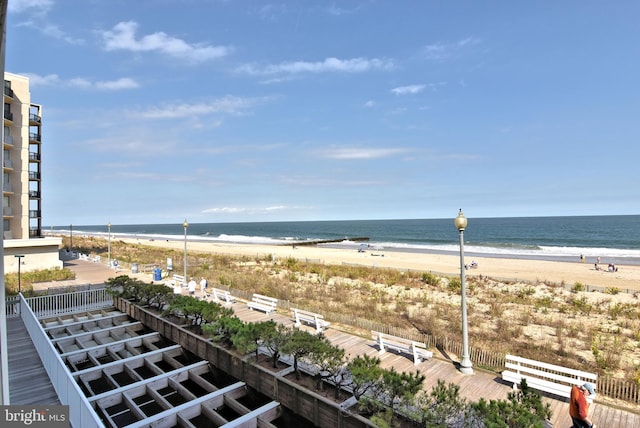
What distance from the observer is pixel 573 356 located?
1156 cm

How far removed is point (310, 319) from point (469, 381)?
245 inches

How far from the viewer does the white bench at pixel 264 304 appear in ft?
51.2

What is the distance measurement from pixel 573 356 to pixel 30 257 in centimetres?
3593

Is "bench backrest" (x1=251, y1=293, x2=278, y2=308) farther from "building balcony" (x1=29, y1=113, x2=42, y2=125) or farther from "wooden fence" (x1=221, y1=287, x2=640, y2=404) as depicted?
"building balcony" (x1=29, y1=113, x2=42, y2=125)

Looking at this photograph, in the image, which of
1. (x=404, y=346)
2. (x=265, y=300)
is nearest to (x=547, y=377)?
(x=404, y=346)

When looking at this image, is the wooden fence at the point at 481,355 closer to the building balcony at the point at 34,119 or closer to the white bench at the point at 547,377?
the white bench at the point at 547,377

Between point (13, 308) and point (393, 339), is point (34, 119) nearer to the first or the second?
point (13, 308)

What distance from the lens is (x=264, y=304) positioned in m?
16.6

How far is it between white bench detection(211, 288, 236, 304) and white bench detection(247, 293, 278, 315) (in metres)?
1.52

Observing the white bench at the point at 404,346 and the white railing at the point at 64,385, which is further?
the white bench at the point at 404,346

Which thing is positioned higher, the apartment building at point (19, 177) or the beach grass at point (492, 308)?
the apartment building at point (19, 177)

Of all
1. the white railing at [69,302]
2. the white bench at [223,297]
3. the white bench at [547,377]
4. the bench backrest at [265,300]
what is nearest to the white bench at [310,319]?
the bench backrest at [265,300]

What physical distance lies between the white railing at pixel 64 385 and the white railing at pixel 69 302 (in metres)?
4.16

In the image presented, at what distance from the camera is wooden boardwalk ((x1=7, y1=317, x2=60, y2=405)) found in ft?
27.5
